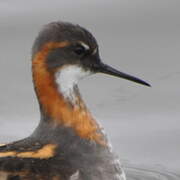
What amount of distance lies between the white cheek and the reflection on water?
66.9 inches

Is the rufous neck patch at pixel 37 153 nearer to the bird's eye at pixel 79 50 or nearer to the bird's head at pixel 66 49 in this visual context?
the bird's head at pixel 66 49

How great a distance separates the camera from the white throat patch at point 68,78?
762 cm

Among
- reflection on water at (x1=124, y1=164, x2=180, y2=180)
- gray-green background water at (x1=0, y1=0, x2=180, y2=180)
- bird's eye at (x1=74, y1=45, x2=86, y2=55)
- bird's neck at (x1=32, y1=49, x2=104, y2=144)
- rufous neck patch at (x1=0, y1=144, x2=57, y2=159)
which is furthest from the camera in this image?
gray-green background water at (x1=0, y1=0, x2=180, y2=180)

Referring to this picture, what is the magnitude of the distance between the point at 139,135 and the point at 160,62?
48.7 inches

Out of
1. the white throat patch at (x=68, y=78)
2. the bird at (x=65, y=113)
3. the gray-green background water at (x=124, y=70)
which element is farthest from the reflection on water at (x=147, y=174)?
the white throat patch at (x=68, y=78)

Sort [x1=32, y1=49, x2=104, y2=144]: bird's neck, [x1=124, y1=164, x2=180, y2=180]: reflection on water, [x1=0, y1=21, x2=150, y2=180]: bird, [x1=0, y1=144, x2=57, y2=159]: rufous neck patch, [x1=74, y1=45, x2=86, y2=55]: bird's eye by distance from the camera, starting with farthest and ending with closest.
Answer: [x1=124, y1=164, x2=180, y2=180]: reflection on water, [x1=74, y1=45, x2=86, y2=55]: bird's eye, [x1=32, y1=49, x2=104, y2=144]: bird's neck, [x1=0, y1=21, x2=150, y2=180]: bird, [x1=0, y1=144, x2=57, y2=159]: rufous neck patch

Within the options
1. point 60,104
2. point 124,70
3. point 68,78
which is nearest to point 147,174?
point 124,70

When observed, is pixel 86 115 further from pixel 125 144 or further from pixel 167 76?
pixel 167 76

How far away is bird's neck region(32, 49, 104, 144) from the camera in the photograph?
7590 mm

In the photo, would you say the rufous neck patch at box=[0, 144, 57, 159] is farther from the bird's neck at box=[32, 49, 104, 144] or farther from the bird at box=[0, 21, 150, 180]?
the bird's neck at box=[32, 49, 104, 144]

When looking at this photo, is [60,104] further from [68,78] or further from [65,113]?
[68,78]

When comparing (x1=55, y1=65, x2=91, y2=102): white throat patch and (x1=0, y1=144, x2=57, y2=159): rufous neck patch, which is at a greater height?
(x1=55, y1=65, x2=91, y2=102): white throat patch

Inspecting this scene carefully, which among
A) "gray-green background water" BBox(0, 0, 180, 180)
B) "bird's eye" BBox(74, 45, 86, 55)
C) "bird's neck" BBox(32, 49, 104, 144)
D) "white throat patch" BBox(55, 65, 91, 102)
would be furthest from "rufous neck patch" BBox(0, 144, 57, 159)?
"gray-green background water" BBox(0, 0, 180, 180)

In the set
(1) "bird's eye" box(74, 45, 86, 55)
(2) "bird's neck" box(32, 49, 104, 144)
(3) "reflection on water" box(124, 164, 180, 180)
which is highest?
(1) "bird's eye" box(74, 45, 86, 55)
